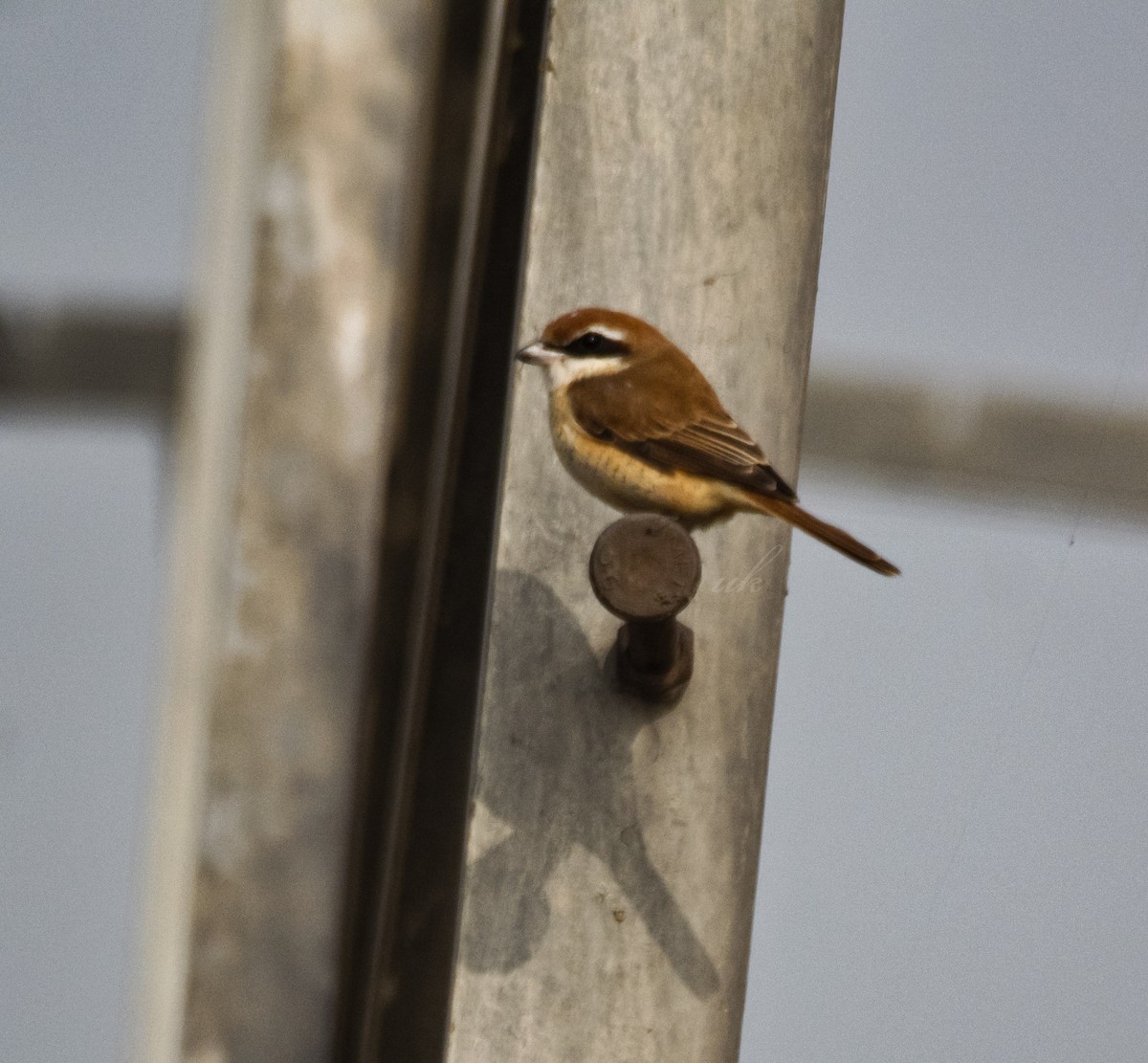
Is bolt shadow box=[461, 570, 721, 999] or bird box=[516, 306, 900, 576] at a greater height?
bird box=[516, 306, 900, 576]

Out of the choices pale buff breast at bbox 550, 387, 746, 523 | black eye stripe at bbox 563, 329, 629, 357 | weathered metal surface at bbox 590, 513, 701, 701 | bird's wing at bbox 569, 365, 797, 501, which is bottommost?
weathered metal surface at bbox 590, 513, 701, 701

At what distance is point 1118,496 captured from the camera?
8.66 ft

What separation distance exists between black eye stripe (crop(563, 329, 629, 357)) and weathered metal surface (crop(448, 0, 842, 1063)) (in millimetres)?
141

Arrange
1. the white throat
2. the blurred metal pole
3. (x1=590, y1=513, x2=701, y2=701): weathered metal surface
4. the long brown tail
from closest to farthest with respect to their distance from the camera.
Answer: (x1=590, y1=513, x2=701, y2=701): weathered metal surface
the long brown tail
the white throat
the blurred metal pole

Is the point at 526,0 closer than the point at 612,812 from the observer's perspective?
No

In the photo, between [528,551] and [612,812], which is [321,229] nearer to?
[528,551]

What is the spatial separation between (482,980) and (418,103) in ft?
6.76

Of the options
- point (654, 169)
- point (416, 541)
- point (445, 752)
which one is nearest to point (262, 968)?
point (445, 752)

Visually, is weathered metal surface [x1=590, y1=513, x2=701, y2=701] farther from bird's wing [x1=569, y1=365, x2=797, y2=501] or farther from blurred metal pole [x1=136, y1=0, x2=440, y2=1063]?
blurred metal pole [x1=136, y1=0, x2=440, y2=1063]

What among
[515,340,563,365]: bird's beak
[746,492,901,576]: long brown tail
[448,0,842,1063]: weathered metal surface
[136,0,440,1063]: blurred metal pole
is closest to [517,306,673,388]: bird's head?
[515,340,563,365]: bird's beak

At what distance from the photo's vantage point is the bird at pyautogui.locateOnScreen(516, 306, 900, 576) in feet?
6.57

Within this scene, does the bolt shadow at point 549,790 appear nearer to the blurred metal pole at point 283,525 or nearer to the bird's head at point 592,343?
the bird's head at point 592,343

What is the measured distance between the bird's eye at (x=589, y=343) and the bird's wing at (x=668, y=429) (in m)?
0.05

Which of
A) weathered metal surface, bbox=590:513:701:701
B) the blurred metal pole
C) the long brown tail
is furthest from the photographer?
the blurred metal pole
